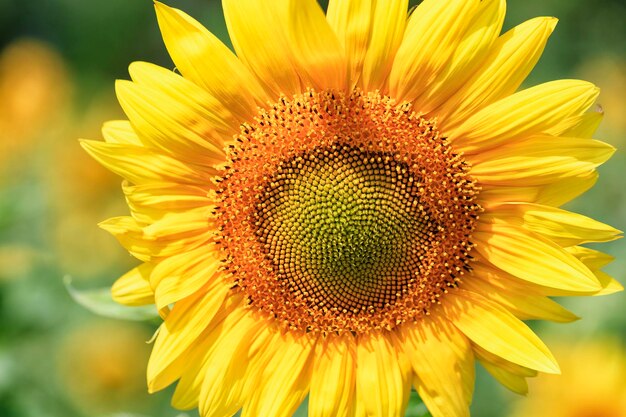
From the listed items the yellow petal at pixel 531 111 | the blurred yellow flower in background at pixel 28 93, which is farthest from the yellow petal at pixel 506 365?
the blurred yellow flower in background at pixel 28 93

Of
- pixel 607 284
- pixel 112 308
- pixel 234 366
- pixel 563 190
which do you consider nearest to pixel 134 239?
pixel 112 308

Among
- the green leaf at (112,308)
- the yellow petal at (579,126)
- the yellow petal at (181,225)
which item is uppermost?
the yellow petal at (579,126)

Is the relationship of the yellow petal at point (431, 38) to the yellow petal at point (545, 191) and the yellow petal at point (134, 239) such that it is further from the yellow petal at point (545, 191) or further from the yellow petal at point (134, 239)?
the yellow petal at point (134, 239)

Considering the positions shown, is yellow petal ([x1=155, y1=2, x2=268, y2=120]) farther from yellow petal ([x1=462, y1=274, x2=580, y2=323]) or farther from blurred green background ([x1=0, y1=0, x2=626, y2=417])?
blurred green background ([x1=0, y1=0, x2=626, y2=417])

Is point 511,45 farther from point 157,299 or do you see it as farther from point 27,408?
point 27,408

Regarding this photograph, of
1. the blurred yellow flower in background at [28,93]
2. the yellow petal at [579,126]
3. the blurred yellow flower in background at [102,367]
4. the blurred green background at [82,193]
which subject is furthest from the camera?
the blurred yellow flower in background at [28,93]

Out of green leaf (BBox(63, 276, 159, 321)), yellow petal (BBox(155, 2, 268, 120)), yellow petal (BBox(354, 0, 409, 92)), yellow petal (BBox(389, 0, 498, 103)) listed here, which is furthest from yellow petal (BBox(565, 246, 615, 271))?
green leaf (BBox(63, 276, 159, 321))
